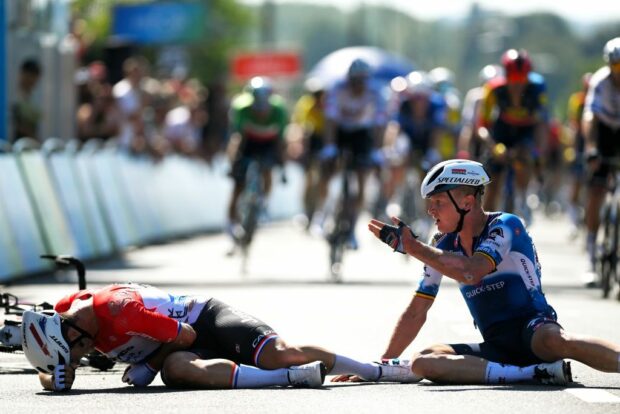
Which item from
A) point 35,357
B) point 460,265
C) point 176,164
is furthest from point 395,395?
point 176,164

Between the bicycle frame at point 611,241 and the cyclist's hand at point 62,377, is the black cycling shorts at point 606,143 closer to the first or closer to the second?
the bicycle frame at point 611,241

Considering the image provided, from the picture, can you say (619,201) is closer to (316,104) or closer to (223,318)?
(223,318)

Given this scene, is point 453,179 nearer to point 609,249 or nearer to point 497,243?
point 497,243

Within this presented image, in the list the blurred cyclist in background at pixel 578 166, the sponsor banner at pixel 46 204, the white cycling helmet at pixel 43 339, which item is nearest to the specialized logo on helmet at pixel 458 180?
the white cycling helmet at pixel 43 339

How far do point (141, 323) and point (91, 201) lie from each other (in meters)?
12.8

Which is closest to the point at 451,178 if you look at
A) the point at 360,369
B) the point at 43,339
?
the point at 360,369

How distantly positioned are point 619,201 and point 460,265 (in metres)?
7.00

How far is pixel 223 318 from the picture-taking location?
10273 millimetres

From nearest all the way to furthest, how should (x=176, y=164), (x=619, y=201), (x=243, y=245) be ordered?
(x=619, y=201), (x=243, y=245), (x=176, y=164)

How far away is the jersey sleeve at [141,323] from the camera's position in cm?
989

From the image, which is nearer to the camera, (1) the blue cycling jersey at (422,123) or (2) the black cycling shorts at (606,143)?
(2) the black cycling shorts at (606,143)

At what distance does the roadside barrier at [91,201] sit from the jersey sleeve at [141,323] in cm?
794

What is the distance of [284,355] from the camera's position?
10.2 meters

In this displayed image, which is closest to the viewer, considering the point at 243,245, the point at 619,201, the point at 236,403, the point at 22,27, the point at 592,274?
the point at 236,403
